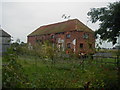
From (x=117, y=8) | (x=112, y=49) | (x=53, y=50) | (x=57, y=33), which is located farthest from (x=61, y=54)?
(x=57, y=33)

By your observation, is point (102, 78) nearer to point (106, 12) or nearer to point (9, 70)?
point (9, 70)

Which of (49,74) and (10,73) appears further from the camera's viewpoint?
(49,74)

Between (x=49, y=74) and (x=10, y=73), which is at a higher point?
(x=10, y=73)

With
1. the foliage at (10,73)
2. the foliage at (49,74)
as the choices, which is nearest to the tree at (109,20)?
the foliage at (49,74)

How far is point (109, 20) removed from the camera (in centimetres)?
1181

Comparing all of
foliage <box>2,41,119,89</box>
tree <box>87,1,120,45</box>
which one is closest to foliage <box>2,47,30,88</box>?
foliage <box>2,41,119,89</box>

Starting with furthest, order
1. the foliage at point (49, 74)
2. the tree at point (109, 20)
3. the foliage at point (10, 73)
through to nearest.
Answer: the tree at point (109, 20)
the foliage at point (49, 74)
the foliage at point (10, 73)

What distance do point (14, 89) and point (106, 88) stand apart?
280 cm

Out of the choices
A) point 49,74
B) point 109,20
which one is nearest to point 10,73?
point 49,74

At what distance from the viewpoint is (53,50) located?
6074 mm

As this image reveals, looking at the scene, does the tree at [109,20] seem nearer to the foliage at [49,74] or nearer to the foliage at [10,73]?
the foliage at [49,74]

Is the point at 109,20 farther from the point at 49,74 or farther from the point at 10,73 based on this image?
the point at 10,73

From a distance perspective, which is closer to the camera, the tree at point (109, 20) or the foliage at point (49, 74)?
the foliage at point (49, 74)

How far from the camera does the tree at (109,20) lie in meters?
11.1
